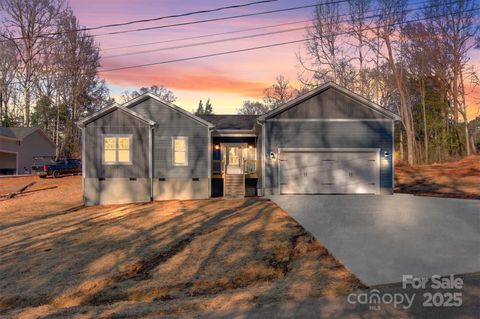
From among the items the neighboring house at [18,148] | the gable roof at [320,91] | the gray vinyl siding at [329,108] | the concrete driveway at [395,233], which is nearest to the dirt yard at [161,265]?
the concrete driveway at [395,233]

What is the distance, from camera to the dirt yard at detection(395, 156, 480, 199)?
75.2ft

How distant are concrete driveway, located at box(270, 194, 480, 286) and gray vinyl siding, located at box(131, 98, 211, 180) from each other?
5908 mm

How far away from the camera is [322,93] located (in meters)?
22.3

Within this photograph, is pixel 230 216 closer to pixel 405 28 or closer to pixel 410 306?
pixel 410 306

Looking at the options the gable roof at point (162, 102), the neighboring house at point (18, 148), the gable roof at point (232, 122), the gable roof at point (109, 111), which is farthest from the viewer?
the neighboring house at point (18, 148)

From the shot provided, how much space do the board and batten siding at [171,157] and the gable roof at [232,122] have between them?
2506mm

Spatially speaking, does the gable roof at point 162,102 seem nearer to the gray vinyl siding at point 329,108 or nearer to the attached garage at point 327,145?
the attached garage at point 327,145

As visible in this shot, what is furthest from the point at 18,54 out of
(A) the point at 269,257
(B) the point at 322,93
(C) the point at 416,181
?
(A) the point at 269,257

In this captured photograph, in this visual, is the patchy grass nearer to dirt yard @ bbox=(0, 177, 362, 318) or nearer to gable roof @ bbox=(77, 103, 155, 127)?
dirt yard @ bbox=(0, 177, 362, 318)

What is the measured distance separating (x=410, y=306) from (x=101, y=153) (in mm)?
19155

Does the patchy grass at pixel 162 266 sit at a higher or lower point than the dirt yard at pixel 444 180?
lower

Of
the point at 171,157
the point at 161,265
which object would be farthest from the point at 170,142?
the point at 161,265

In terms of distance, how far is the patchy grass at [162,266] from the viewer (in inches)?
302

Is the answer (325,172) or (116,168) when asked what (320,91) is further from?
(116,168)
